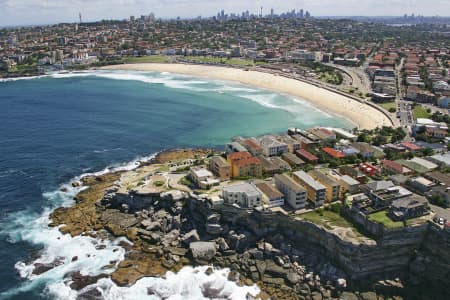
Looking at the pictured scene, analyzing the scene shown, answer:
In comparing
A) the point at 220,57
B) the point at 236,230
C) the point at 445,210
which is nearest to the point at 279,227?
the point at 236,230


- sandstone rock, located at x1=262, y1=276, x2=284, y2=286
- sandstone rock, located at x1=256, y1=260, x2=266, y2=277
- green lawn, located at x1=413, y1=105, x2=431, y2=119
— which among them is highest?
green lawn, located at x1=413, y1=105, x2=431, y2=119

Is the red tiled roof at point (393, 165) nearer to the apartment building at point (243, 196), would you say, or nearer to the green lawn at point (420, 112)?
the apartment building at point (243, 196)

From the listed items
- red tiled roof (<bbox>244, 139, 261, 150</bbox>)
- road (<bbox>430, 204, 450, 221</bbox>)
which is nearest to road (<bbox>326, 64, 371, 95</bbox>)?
red tiled roof (<bbox>244, 139, 261, 150</bbox>)

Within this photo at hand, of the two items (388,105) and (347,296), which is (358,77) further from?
(347,296)

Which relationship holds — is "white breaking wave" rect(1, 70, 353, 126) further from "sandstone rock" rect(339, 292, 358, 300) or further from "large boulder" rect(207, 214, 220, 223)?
"sandstone rock" rect(339, 292, 358, 300)

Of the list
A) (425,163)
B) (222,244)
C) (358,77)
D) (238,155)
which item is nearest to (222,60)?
(358,77)

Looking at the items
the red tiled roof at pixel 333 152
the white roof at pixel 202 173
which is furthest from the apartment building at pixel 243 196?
the red tiled roof at pixel 333 152
